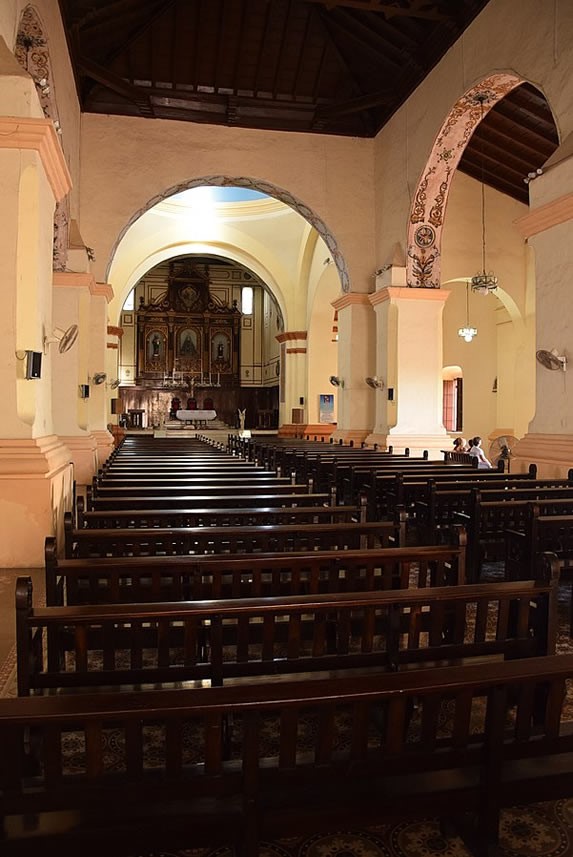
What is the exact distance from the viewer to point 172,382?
27.7m

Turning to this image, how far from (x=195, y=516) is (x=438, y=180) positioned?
9265 mm

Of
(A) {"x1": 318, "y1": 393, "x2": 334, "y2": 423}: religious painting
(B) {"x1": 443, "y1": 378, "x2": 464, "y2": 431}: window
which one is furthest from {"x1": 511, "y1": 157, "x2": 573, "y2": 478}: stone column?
(A) {"x1": 318, "y1": 393, "x2": 334, "y2": 423}: religious painting

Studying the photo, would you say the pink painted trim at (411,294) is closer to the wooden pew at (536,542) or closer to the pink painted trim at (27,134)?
the pink painted trim at (27,134)

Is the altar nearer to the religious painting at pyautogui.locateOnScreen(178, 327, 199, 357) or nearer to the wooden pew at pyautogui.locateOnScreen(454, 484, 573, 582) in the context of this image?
the religious painting at pyautogui.locateOnScreen(178, 327, 199, 357)

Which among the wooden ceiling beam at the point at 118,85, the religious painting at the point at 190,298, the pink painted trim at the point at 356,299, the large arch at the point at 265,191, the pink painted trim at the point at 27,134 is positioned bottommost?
the pink painted trim at the point at 27,134

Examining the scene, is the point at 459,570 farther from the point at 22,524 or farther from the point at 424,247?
the point at 424,247

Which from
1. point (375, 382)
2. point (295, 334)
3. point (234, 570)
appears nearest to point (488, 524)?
point (234, 570)

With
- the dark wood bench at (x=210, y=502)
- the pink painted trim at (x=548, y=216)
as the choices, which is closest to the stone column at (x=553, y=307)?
the pink painted trim at (x=548, y=216)

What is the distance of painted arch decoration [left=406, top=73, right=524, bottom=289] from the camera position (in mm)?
9430

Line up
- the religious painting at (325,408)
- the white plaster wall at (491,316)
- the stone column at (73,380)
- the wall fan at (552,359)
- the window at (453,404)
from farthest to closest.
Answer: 1. the religious painting at (325,408)
2. the window at (453,404)
3. the white plaster wall at (491,316)
4. the stone column at (73,380)
5. the wall fan at (552,359)

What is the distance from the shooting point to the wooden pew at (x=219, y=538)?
3188 millimetres

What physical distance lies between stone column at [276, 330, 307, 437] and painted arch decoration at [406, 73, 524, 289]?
7.40 m

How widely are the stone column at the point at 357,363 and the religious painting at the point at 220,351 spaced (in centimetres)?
1514

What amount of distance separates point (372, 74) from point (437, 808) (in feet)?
43.1
